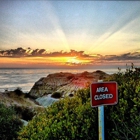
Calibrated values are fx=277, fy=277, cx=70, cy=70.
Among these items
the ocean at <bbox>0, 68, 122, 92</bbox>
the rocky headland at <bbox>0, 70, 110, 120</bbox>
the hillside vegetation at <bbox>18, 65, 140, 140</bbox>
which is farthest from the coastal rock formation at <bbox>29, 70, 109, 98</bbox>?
the hillside vegetation at <bbox>18, 65, 140, 140</bbox>

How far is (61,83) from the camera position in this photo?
4402 mm

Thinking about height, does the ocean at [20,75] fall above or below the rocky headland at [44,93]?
above

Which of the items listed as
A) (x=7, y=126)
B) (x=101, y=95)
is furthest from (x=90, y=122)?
(x=7, y=126)

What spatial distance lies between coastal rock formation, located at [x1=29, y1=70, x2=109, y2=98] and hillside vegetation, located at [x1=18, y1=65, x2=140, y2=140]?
4.94 feet

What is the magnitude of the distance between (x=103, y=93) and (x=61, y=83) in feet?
9.66

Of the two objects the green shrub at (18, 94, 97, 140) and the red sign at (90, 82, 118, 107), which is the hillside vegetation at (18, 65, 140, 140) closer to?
the green shrub at (18, 94, 97, 140)

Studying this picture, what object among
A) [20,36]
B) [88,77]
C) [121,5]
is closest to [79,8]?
[121,5]

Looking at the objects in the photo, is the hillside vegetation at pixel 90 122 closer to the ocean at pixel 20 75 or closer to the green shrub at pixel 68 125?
the green shrub at pixel 68 125

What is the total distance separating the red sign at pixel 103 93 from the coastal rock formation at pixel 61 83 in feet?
5.74

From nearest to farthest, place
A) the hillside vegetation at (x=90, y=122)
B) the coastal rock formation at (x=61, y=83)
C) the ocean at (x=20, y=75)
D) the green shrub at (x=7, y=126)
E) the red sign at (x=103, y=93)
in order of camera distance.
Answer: the red sign at (x=103, y=93)
the hillside vegetation at (x=90, y=122)
the green shrub at (x=7, y=126)
the ocean at (x=20, y=75)
the coastal rock formation at (x=61, y=83)

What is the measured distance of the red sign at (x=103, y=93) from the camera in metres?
1.43

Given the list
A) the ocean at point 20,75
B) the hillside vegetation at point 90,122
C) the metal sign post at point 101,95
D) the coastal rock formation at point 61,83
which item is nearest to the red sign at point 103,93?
the metal sign post at point 101,95

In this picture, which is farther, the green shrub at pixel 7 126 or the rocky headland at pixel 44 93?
the rocky headland at pixel 44 93

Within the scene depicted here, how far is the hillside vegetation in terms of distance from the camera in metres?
1.64
